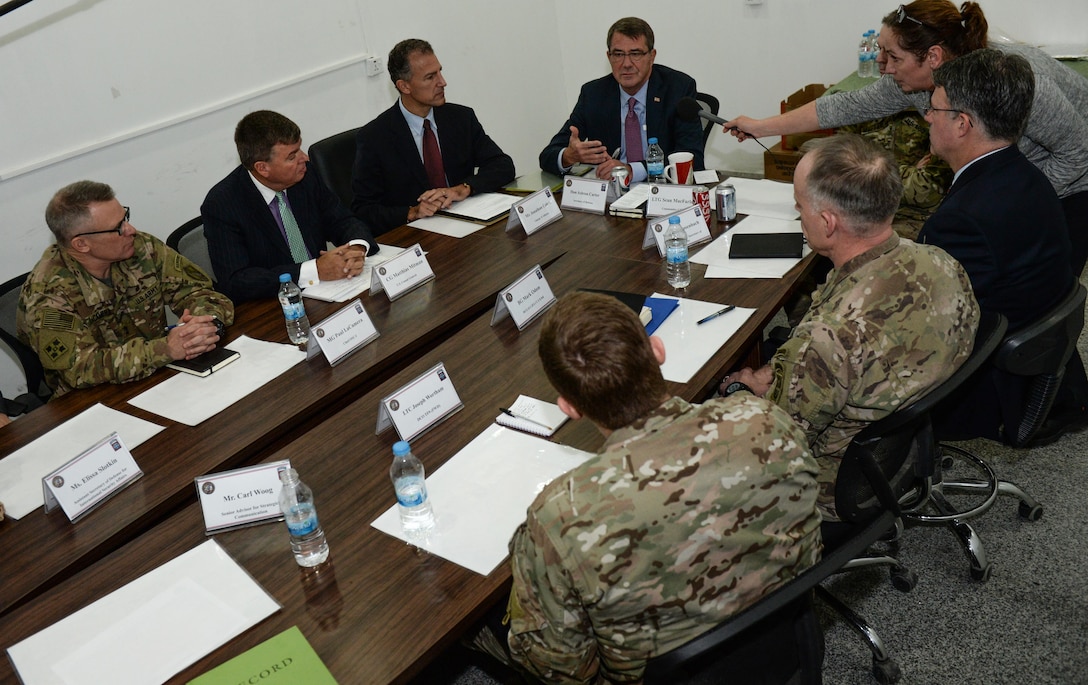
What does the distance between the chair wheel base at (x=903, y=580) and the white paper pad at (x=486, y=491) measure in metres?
1.17

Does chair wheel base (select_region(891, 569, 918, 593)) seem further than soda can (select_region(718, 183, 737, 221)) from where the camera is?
No

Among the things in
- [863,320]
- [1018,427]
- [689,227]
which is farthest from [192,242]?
[1018,427]

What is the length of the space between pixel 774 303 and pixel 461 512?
125cm

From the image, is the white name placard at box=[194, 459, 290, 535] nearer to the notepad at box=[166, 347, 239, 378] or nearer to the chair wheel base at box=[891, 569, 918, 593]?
the notepad at box=[166, 347, 239, 378]

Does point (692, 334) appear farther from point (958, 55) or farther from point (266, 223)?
point (266, 223)

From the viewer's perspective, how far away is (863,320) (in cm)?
194

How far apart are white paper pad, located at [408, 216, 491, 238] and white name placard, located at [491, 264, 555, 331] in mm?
795

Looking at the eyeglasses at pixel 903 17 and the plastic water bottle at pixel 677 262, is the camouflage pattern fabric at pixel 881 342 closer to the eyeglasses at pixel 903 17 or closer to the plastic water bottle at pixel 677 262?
the plastic water bottle at pixel 677 262

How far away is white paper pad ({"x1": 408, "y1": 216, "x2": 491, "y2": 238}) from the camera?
3.44 metres

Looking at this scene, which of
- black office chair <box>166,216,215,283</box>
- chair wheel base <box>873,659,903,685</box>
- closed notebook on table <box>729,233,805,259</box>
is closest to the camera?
chair wheel base <box>873,659,903,685</box>

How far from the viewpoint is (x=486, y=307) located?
9.43 ft

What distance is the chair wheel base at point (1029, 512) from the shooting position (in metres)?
2.68

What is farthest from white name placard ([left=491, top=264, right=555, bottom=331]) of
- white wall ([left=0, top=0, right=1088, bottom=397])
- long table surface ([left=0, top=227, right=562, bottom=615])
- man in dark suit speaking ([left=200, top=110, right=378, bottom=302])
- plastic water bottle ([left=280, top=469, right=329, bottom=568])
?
white wall ([left=0, top=0, right=1088, bottom=397])

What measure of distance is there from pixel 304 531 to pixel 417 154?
2492 mm
